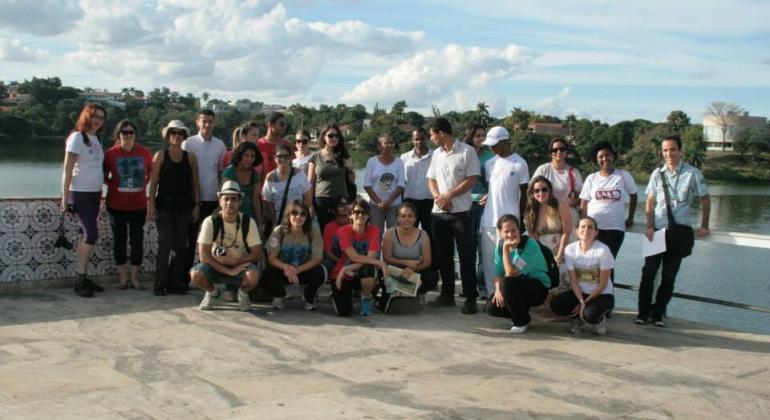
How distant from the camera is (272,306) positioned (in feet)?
19.9

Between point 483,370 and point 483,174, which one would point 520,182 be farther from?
point 483,370

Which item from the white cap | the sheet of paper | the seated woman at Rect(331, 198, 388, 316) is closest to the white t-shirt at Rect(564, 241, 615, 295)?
the sheet of paper

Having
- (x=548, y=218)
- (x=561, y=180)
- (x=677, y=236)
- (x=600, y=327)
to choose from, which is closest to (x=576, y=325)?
(x=600, y=327)

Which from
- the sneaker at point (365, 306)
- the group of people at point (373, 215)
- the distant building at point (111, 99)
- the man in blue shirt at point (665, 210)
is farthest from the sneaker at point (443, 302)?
the distant building at point (111, 99)

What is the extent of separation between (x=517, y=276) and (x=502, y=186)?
0.94m

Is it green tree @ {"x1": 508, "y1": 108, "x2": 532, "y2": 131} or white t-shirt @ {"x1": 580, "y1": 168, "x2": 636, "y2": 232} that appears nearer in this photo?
white t-shirt @ {"x1": 580, "y1": 168, "x2": 636, "y2": 232}

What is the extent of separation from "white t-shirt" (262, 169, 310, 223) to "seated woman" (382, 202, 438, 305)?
83 cm

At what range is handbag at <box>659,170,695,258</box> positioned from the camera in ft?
18.4

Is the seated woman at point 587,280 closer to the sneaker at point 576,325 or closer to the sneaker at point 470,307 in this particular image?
the sneaker at point 576,325

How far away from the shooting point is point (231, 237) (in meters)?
5.86

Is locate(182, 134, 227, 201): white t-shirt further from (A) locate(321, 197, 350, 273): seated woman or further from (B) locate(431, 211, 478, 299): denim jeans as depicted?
(B) locate(431, 211, 478, 299): denim jeans

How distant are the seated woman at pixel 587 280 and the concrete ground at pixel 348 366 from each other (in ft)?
0.51

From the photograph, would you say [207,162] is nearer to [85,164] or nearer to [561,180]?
[85,164]

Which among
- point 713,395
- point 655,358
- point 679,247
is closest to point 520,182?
point 679,247
